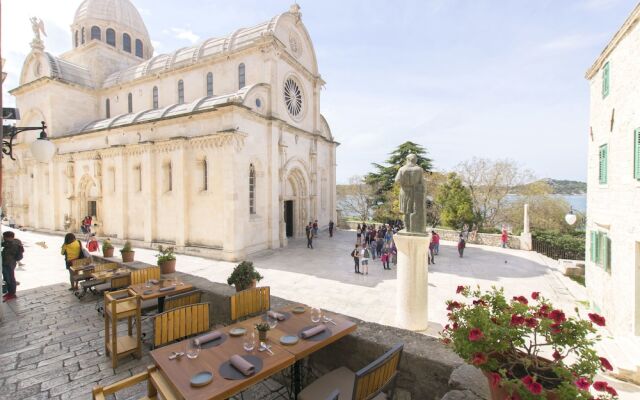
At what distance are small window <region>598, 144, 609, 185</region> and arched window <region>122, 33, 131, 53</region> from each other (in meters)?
35.4

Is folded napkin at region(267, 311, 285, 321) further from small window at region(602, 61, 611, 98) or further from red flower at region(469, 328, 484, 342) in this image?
small window at region(602, 61, 611, 98)

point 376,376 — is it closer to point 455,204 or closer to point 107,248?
point 107,248

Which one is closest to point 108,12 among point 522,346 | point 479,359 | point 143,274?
point 143,274

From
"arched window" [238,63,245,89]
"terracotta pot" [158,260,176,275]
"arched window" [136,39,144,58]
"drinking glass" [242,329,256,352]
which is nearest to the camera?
"drinking glass" [242,329,256,352]

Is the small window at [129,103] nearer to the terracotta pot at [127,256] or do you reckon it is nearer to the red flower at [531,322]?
the terracotta pot at [127,256]

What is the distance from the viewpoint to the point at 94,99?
81.2ft

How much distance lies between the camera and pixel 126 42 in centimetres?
2805

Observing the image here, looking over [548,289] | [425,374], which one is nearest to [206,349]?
[425,374]

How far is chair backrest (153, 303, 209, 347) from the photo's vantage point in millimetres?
4121

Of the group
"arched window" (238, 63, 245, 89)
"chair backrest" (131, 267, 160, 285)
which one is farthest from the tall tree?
"chair backrest" (131, 267, 160, 285)

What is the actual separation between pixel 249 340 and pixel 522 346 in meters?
2.86

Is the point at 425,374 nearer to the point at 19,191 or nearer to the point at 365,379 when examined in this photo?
the point at 365,379

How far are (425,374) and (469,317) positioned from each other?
1.37 metres

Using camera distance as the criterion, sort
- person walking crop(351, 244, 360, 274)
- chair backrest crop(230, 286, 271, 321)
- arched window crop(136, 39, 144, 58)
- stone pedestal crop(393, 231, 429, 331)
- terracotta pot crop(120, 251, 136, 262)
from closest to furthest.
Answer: chair backrest crop(230, 286, 271, 321), stone pedestal crop(393, 231, 429, 331), terracotta pot crop(120, 251, 136, 262), person walking crop(351, 244, 360, 274), arched window crop(136, 39, 144, 58)
